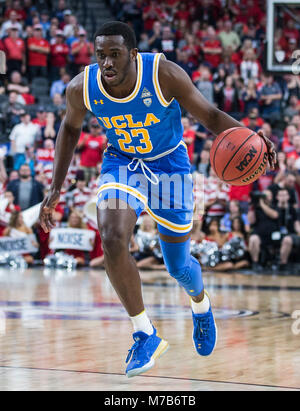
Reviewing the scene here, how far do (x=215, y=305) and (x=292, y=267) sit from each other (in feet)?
14.4

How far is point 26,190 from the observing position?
12.1m

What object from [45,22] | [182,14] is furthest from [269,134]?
[45,22]

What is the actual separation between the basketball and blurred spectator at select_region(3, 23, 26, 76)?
1110 centimetres

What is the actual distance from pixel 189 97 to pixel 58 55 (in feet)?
37.3

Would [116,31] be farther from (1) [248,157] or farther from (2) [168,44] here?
(2) [168,44]

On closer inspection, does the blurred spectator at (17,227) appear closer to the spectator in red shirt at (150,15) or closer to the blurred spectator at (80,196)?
the blurred spectator at (80,196)

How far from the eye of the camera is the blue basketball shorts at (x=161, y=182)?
435 cm

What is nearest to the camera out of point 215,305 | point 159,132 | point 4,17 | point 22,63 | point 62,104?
point 159,132

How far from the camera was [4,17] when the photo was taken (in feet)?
52.6

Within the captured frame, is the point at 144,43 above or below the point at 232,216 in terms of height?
above

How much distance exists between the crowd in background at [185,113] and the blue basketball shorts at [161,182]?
563cm
